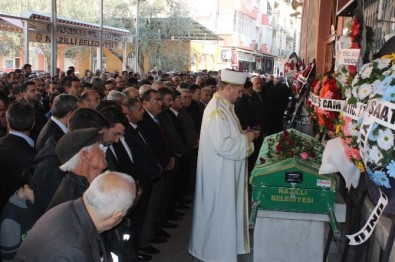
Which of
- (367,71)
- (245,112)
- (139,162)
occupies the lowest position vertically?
(139,162)

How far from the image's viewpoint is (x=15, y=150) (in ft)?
14.7

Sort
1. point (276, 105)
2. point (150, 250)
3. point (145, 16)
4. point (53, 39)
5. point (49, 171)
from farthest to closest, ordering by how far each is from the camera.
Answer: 1. point (145, 16)
2. point (53, 39)
3. point (276, 105)
4. point (150, 250)
5. point (49, 171)

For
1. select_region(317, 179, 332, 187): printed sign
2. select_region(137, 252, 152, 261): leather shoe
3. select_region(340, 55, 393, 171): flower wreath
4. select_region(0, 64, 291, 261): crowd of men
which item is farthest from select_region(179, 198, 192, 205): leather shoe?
select_region(340, 55, 393, 171): flower wreath

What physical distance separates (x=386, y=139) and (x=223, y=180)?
296 cm

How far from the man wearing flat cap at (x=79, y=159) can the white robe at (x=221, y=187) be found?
7.57ft

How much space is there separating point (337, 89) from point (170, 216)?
3.77 meters

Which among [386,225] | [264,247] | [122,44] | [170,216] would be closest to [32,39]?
[122,44]

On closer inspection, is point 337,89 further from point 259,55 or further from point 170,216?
point 259,55

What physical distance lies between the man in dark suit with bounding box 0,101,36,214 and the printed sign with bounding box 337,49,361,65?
288cm

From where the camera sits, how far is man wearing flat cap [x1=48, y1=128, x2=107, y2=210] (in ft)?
10.5

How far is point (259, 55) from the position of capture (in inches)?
2427

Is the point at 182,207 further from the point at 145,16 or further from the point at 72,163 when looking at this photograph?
the point at 145,16

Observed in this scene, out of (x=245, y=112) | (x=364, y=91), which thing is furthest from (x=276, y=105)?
(x=364, y=91)

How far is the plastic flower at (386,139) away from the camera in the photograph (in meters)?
2.79
